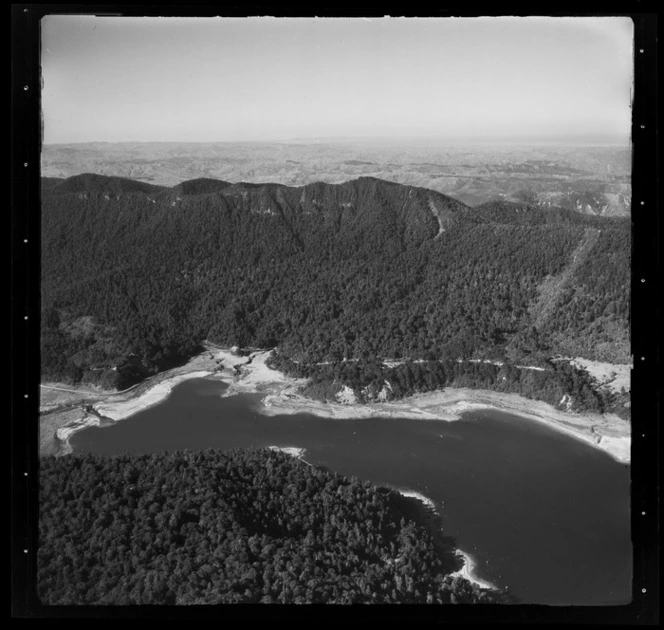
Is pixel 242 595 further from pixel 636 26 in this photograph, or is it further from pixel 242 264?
pixel 636 26

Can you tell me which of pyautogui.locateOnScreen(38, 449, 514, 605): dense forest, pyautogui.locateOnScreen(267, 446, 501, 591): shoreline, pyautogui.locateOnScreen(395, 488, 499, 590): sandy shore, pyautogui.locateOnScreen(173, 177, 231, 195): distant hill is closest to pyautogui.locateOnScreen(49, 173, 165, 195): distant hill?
pyautogui.locateOnScreen(173, 177, 231, 195): distant hill

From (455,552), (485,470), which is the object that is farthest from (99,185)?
(455,552)

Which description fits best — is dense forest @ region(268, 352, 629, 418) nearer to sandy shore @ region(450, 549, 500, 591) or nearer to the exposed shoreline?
the exposed shoreline

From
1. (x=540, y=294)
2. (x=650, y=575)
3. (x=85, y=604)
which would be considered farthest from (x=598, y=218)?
(x=85, y=604)

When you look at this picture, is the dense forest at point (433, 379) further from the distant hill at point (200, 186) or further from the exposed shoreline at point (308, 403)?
the distant hill at point (200, 186)

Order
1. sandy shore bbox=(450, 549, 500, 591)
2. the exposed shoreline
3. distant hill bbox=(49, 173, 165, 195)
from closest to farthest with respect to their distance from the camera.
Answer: sandy shore bbox=(450, 549, 500, 591)
the exposed shoreline
distant hill bbox=(49, 173, 165, 195)

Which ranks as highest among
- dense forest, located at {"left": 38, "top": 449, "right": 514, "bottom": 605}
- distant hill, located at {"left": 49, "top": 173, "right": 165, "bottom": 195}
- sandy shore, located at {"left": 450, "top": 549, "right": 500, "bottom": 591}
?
distant hill, located at {"left": 49, "top": 173, "right": 165, "bottom": 195}

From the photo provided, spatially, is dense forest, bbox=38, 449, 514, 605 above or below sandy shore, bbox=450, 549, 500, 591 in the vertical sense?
above
